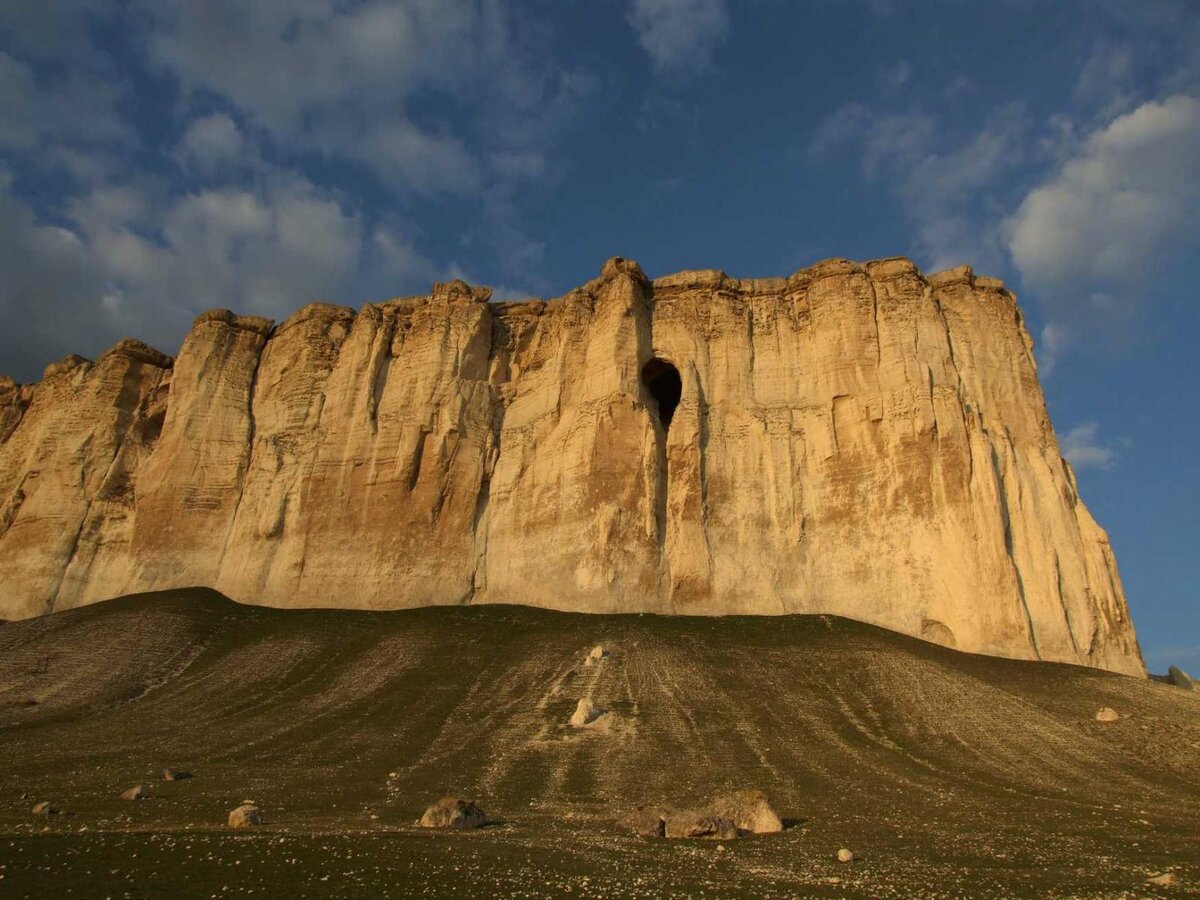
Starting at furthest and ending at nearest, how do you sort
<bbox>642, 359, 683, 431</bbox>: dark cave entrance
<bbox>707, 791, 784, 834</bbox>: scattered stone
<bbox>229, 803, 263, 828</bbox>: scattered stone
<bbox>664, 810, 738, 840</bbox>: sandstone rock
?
<bbox>642, 359, 683, 431</bbox>: dark cave entrance < <bbox>707, 791, 784, 834</bbox>: scattered stone < <bbox>664, 810, 738, 840</bbox>: sandstone rock < <bbox>229, 803, 263, 828</bbox>: scattered stone

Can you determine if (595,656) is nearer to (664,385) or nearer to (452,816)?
(452,816)

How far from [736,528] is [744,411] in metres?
7.23

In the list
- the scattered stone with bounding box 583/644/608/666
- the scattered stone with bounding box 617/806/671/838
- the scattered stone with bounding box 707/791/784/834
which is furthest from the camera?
the scattered stone with bounding box 583/644/608/666

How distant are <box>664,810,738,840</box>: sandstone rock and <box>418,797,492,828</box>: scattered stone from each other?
11.5 ft

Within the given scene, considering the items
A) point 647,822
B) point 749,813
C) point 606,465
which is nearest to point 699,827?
point 647,822

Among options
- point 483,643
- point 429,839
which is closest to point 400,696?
point 483,643

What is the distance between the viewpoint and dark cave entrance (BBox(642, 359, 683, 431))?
162 feet

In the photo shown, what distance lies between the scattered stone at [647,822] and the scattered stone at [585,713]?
1106 cm

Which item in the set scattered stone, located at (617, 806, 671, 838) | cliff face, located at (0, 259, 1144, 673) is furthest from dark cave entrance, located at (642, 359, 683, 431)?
scattered stone, located at (617, 806, 671, 838)

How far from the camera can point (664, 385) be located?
5162cm

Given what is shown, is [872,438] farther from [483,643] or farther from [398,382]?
[398,382]

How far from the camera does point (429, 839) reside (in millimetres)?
13125

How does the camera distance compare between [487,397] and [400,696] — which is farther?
[487,397]

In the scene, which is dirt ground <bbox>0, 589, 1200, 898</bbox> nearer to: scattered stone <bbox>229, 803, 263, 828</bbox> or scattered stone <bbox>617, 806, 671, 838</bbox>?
scattered stone <bbox>229, 803, 263, 828</bbox>
